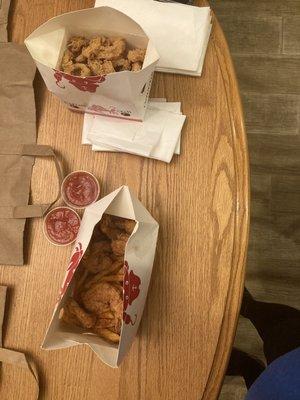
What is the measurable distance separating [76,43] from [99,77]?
0.54 ft

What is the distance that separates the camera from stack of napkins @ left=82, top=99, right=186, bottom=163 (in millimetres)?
974

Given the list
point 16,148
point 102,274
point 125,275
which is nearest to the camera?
point 125,275

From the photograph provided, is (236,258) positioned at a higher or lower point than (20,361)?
higher

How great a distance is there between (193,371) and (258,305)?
42cm

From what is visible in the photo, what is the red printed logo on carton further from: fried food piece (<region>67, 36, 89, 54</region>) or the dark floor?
the dark floor

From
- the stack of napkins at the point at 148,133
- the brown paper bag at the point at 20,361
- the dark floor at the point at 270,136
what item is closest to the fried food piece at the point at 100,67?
the stack of napkins at the point at 148,133

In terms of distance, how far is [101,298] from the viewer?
0.90m

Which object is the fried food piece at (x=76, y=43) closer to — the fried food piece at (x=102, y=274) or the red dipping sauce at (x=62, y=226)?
the red dipping sauce at (x=62, y=226)

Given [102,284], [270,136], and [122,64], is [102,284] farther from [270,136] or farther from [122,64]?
[270,136]

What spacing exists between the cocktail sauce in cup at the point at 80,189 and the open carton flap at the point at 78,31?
0.77ft

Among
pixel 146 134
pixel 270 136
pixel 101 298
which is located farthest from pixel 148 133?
pixel 270 136

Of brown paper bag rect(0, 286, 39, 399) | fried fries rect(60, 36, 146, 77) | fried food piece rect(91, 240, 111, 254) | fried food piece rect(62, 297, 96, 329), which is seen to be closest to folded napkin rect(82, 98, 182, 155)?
fried fries rect(60, 36, 146, 77)

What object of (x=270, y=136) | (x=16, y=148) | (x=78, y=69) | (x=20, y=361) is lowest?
(x=20, y=361)

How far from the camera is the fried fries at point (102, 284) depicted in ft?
2.95
